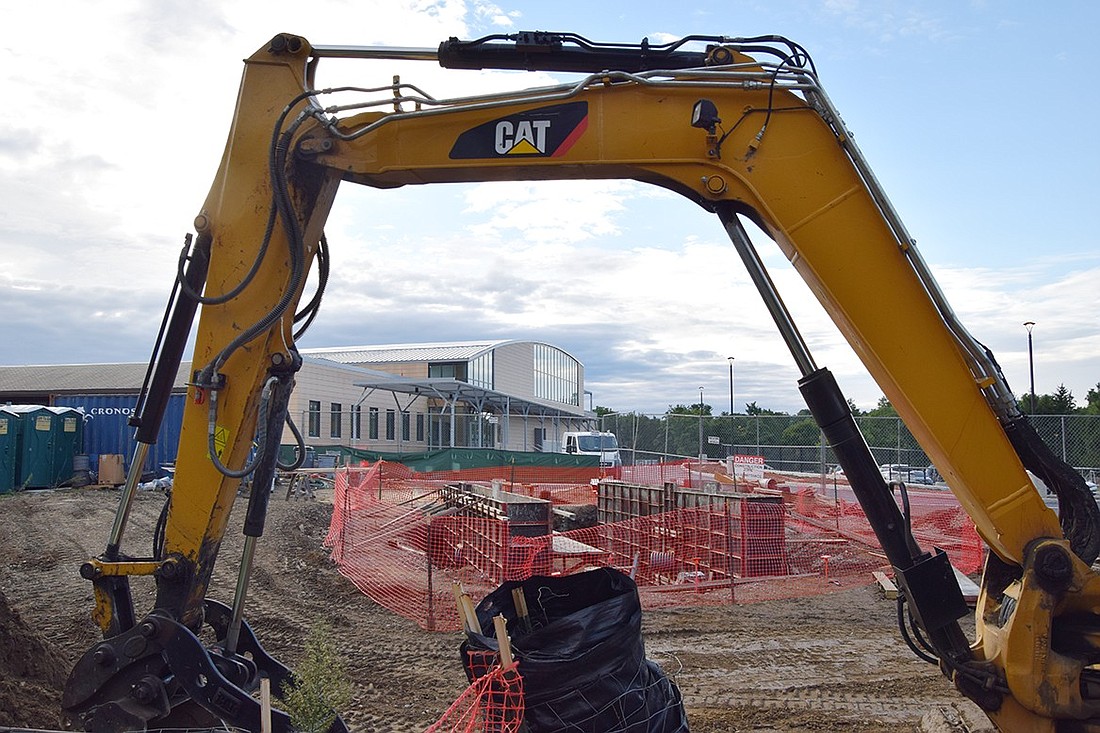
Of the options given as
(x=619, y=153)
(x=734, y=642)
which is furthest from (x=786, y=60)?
(x=734, y=642)

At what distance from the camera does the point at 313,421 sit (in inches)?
1425

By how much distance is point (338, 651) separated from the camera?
324 inches

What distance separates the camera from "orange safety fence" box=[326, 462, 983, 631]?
1048cm

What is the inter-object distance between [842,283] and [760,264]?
0.38 metres

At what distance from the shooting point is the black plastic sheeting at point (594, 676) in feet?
13.6

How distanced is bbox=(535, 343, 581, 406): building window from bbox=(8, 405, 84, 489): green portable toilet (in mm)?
30280

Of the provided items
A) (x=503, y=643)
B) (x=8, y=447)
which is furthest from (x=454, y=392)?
(x=503, y=643)

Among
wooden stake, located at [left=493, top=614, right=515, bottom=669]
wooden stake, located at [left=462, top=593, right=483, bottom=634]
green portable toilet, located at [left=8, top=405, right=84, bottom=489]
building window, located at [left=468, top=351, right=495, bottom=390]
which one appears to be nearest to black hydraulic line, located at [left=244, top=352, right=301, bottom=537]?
wooden stake, located at [left=462, top=593, right=483, bottom=634]

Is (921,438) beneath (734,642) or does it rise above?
above

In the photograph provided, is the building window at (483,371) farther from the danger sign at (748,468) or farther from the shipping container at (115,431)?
the danger sign at (748,468)

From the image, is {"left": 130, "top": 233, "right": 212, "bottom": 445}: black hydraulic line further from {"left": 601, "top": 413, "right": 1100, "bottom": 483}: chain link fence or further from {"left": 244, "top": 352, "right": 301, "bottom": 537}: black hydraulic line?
{"left": 601, "top": 413, "right": 1100, "bottom": 483}: chain link fence

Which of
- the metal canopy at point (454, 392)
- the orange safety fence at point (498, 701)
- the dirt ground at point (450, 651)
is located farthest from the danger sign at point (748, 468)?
the orange safety fence at point (498, 701)

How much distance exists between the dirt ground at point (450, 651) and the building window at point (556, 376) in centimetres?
3986

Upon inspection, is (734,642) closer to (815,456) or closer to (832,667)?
(832,667)
